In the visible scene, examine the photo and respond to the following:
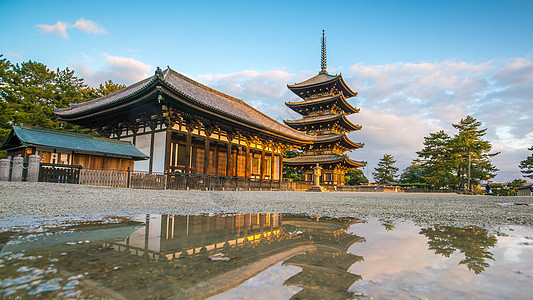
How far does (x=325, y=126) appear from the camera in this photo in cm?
3366

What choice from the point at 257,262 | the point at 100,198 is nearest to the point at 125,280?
the point at 257,262

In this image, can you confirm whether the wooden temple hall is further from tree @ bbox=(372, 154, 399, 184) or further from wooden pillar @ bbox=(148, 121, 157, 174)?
tree @ bbox=(372, 154, 399, 184)

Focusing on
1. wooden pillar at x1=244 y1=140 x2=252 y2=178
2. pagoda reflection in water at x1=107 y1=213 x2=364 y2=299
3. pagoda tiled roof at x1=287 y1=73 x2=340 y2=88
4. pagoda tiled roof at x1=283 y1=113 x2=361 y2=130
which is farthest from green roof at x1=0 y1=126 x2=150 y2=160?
pagoda tiled roof at x1=287 y1=73 x2=340 y2=88

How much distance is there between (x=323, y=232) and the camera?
3.43 meters

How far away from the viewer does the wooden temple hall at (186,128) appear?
14570 mm

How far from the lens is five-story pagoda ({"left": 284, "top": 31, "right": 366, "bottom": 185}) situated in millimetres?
31344

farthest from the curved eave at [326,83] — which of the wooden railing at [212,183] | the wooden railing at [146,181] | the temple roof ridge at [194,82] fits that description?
the wooden railing at [146,181]

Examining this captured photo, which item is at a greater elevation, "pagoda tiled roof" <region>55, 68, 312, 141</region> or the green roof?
"pagoda tiled roof" <region>55, 68, 312, 141</region>

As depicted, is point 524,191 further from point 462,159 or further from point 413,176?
point 413,176

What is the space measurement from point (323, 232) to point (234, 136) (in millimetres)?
16999

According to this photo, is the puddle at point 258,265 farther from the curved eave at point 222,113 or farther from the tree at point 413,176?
the tree at point 413,176

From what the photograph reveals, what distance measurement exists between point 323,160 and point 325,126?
5061 millimetres

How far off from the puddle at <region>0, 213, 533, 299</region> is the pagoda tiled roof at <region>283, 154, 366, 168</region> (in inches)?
1069

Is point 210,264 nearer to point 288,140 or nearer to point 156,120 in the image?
point 156,120
